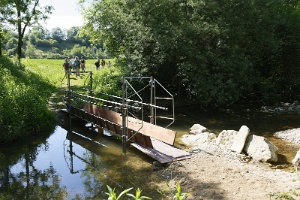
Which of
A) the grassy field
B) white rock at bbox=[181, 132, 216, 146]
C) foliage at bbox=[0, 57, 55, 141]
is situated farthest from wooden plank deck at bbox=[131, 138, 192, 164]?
the grassy field

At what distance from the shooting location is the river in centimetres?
840

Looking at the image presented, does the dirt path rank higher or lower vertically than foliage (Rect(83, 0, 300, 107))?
lower

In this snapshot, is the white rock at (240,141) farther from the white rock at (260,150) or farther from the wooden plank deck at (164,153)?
the wooden plank deck at (164,153)

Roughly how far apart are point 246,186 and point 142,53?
13.2 meters

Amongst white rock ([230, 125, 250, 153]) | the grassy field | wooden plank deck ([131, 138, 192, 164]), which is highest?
the grassy field

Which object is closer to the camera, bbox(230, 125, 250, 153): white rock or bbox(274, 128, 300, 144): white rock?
bbox(230, 125, 250, 153): white rock

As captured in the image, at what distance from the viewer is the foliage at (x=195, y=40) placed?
723 inches

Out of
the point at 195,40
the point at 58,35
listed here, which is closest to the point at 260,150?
the point at 195,40

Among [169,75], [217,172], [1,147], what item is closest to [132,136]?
[217,172]

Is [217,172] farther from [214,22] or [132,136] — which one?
[214,22]

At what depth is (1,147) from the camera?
11812 millimetres

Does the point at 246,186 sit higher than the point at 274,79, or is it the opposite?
the point at 274,79

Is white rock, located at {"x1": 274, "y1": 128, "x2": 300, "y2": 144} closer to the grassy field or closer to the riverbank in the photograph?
the riverbank

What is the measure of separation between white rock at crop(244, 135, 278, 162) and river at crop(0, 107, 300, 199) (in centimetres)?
51
